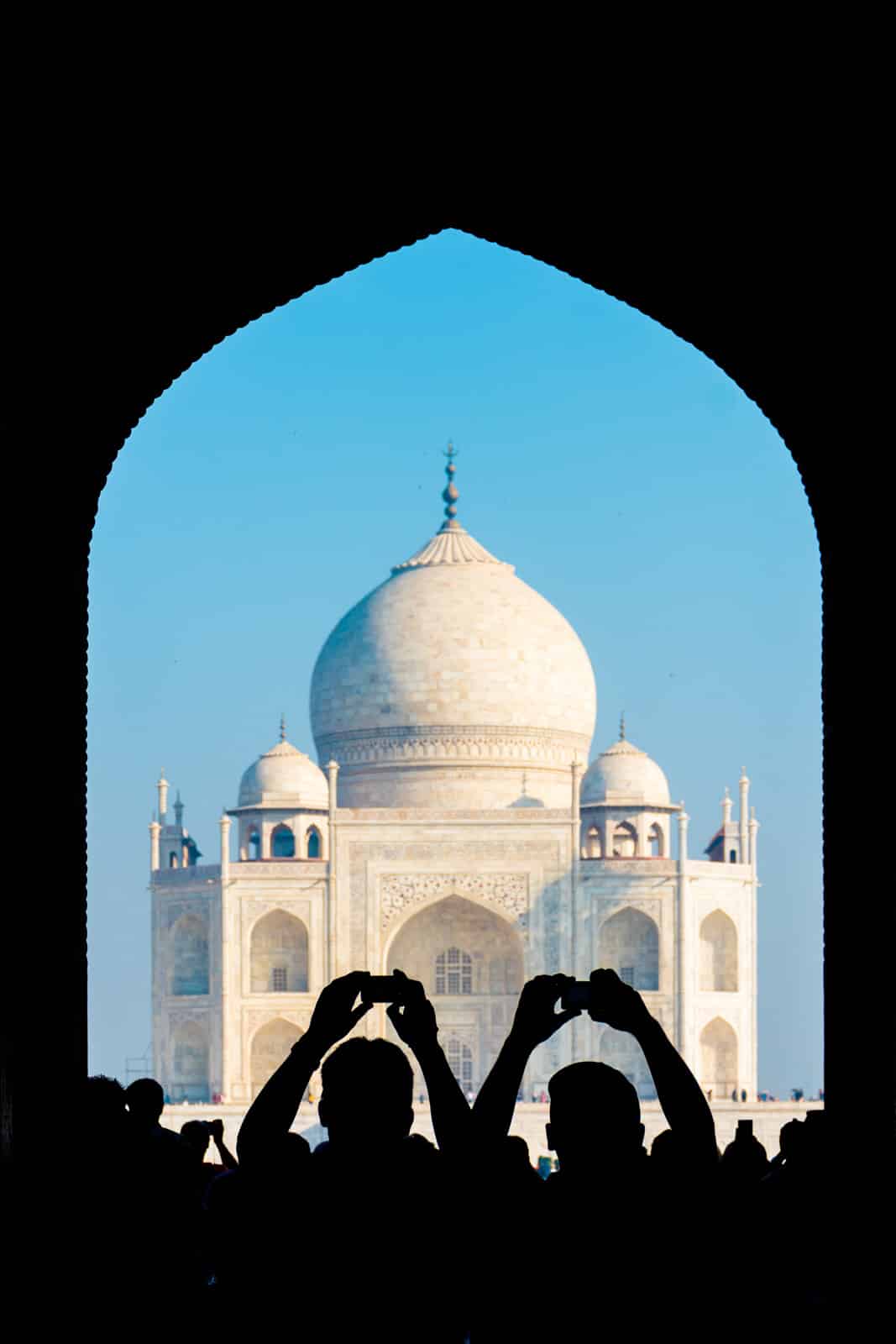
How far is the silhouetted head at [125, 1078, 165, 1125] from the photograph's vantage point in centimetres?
392

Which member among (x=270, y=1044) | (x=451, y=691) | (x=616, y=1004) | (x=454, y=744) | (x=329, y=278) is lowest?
(x=270, y=1044)

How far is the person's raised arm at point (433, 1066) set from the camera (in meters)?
2.61

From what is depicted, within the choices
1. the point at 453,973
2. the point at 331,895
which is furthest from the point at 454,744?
the point at 331,895

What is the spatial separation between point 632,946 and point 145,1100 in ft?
92.9

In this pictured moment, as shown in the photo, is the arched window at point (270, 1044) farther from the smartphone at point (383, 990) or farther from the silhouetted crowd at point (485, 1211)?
the silhouetted crowd at point (485, 1211)

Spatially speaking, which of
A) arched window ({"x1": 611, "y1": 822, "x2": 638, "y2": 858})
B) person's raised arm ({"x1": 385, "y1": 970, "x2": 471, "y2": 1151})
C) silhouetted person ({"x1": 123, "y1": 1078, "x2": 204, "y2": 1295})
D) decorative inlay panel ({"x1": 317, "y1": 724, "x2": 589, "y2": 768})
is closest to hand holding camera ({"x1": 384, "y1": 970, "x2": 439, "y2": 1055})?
person's raised arm ({"x1": 385, "y1": 970, "x2": 471, "y2": 1151})

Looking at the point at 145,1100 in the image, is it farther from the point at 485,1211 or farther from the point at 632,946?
the point at 632,946

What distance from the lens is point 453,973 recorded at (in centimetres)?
3244

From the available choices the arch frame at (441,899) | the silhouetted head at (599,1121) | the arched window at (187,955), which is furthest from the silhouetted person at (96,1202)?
the arched window at (187,955)

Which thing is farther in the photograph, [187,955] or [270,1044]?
[187,955]

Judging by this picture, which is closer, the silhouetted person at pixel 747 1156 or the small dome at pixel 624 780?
the silhouetted person at pixel 747 1156

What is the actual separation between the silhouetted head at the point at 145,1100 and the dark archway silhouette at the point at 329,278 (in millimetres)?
482

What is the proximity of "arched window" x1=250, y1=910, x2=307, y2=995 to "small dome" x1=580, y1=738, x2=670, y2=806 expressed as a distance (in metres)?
4.66

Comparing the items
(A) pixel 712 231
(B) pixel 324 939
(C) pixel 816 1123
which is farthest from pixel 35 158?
(B) pixel 324 939
